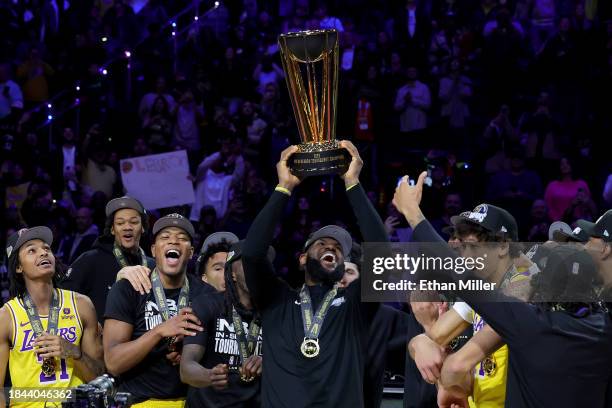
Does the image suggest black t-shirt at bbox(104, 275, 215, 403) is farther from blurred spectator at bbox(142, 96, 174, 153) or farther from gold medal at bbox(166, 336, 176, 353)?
blurred spectator at bbox(142, 96, 174, 153)

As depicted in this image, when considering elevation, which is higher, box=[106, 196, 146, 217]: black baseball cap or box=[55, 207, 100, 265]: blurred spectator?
box=[106, 196, 146, 217]: black baseball cap

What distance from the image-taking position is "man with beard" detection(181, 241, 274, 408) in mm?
6523

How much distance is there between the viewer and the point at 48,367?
6750mm

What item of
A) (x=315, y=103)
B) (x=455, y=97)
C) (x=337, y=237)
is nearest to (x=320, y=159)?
(x=315, y=103)

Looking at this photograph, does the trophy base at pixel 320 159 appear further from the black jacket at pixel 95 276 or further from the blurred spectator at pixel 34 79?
the blurred spectator at pixel 34 79

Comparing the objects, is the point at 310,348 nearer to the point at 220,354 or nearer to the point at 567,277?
the point at 220,354

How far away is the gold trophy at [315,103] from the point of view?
18.2 feet

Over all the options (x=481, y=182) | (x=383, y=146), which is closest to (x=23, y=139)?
(x=383, y=146)

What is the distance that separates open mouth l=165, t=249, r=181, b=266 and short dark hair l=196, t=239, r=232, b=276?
0.80 metres

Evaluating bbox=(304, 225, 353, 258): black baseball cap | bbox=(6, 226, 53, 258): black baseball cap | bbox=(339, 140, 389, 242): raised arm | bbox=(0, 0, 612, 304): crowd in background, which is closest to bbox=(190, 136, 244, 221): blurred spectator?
bbox=(0, 0, 612, 304): crowd in background

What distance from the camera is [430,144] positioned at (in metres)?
14.6

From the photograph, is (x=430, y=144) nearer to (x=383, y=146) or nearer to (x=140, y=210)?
(x=383, y=146)

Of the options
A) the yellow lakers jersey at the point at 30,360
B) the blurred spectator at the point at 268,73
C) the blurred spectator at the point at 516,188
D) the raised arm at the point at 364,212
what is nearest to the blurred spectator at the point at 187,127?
the blurred spectator at the point at 268,73

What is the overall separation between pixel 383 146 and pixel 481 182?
4.63 feet
